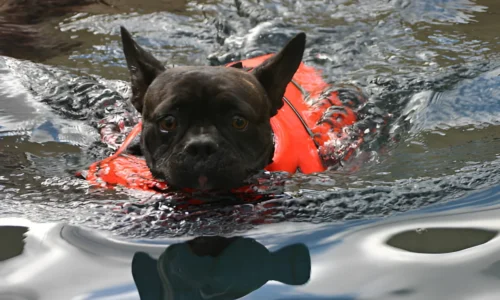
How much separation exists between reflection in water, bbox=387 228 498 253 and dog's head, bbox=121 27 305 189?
0.95 metres

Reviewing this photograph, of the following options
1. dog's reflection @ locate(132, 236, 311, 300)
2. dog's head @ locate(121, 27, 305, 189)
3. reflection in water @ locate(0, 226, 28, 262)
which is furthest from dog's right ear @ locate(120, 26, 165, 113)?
dog's reflection @ locate(132, 236, 311, 300)

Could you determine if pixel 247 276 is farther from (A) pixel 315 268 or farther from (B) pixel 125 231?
(B) pixel 125 231

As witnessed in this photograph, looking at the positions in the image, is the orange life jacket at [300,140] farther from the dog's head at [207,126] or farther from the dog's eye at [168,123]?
the dog's eye at [168,123]

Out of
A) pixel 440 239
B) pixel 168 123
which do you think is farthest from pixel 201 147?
pixel 440 239

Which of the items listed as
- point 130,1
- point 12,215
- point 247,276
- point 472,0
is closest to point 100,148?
point 12,215

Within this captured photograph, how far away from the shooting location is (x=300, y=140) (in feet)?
14.3

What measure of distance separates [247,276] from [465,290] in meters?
0.82

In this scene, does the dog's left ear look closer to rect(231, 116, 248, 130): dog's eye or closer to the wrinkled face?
the wrinkled face

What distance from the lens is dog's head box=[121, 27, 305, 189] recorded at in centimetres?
333

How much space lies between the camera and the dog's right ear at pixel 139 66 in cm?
403

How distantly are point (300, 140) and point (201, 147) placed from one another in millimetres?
1221

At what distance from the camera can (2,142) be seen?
4.91m

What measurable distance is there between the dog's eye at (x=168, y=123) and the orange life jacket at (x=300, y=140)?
32 cm

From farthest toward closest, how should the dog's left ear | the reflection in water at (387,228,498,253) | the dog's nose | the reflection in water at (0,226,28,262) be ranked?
the dog's left ear → the dog's nose → the reflection in water at (0,226,28,262) → the reflection in water at (387,228,498,253)
